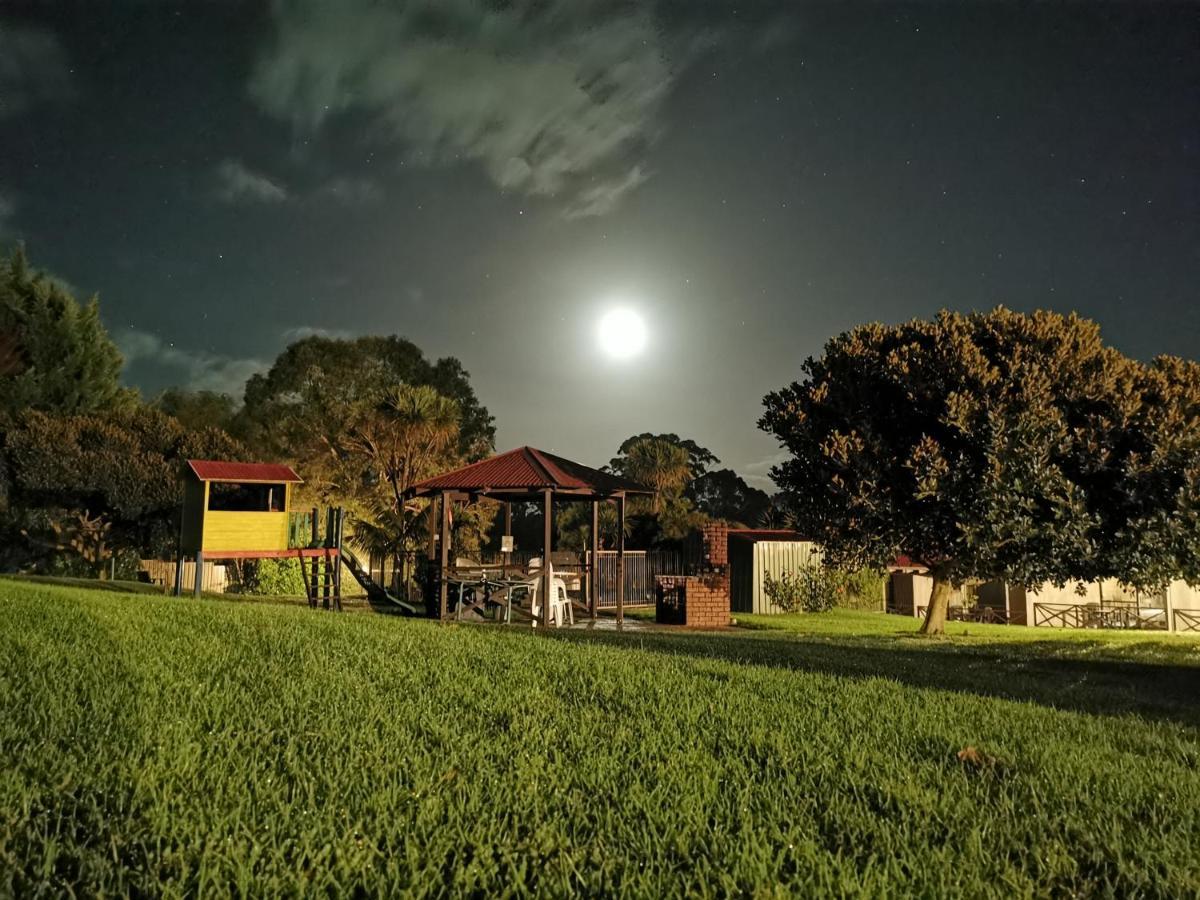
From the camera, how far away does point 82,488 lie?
86.3 feet

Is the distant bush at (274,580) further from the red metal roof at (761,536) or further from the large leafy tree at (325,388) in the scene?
the red metal roof at (761,536)

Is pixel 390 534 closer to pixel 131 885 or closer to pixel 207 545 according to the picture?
pixel 207 545

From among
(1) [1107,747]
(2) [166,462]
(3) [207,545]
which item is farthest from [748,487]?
(1) [1107,747]

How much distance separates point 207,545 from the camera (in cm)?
1831

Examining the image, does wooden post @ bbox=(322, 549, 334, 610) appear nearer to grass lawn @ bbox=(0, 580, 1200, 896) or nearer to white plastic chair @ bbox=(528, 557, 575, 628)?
white plastic chair @ bbox=(528, 557, 575, 628)

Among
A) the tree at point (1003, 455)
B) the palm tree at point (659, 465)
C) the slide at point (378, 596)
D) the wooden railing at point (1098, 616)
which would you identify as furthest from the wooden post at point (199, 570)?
the wooden railing at point (1098, 616)

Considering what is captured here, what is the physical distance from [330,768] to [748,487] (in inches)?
1941

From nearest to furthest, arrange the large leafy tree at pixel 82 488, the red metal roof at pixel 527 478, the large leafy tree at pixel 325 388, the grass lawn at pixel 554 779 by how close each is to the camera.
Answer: the grass lawn at pixel 554 779 < the red metal roof at pixel 527 478 < the large leafy tree at pixel 82 488 < the large leafy tree at pixel 325 388

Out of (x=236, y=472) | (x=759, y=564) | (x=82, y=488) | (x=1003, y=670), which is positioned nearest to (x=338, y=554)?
(x=236, y=472)

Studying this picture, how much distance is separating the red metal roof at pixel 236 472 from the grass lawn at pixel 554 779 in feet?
43.7

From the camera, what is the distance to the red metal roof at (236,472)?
60.4 feet

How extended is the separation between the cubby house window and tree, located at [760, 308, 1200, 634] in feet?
42.9

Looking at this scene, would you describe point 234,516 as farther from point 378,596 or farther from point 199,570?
point 378,596

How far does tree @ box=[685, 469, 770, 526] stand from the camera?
5012 cm
